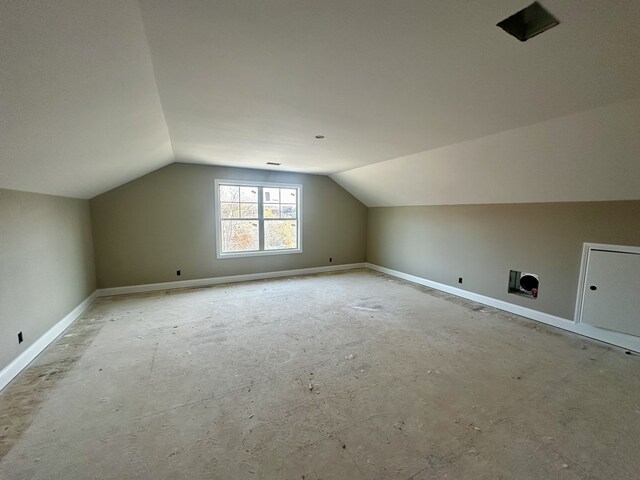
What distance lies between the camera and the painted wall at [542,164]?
2.27 m

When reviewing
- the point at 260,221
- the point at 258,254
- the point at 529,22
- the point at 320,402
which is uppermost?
the point at 529,22

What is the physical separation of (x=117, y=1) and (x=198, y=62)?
552mm

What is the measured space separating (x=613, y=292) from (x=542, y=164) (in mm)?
1574

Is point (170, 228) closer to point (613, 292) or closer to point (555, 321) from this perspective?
point (555, 321)

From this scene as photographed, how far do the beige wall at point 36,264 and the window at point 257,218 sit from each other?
82.7 inches

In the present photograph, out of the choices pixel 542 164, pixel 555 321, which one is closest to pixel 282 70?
pixel 542 164

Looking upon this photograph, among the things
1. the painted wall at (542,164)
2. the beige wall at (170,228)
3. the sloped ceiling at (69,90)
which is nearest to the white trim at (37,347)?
the beige wall at (170,228)

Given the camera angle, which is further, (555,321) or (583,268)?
(555,321)

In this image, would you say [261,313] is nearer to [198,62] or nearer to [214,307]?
[214,307]

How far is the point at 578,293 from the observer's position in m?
3.18

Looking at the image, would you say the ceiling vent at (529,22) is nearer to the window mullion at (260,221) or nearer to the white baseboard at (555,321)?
the white baseboard at (555,321)

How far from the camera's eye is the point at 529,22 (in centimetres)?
127

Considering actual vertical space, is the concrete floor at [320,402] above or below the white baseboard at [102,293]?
below

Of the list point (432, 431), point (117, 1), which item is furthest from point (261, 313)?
point (117, 1)
